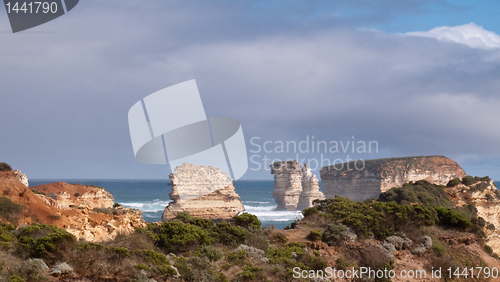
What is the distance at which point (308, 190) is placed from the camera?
210 feet

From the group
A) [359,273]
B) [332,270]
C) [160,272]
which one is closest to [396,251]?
[359,273]

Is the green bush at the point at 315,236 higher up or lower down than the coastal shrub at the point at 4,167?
lower down

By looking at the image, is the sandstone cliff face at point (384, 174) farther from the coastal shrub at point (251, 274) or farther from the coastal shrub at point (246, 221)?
the coastal shrub at point (251, 274)

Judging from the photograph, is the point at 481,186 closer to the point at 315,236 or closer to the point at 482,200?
the point at 482,200

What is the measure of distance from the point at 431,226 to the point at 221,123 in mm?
15636

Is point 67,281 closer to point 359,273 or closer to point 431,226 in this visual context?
point 359,273

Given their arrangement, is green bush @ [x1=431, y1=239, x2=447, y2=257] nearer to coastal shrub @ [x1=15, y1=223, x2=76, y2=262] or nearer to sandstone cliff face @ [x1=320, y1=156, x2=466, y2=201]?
coastal shrub @ [x1=15, y1=223, x2=76, y2=262]

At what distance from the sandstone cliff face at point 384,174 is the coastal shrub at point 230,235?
60.1m

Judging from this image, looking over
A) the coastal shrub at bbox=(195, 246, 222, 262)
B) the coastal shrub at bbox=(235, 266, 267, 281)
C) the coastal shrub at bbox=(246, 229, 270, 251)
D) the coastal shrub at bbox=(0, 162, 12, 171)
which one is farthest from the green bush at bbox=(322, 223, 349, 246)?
the coastal shrub at bbox=(0, 162, 12, 171)

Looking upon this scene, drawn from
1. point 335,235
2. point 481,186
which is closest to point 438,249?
point 335,235

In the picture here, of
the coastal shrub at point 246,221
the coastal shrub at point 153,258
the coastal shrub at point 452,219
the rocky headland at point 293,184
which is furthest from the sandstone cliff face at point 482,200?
the rocky headland at point 293,184

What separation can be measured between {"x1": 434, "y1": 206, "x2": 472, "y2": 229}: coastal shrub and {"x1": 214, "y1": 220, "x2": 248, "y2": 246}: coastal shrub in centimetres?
1221

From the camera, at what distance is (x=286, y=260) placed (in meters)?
12.5

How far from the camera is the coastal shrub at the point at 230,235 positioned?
14.3 metres
